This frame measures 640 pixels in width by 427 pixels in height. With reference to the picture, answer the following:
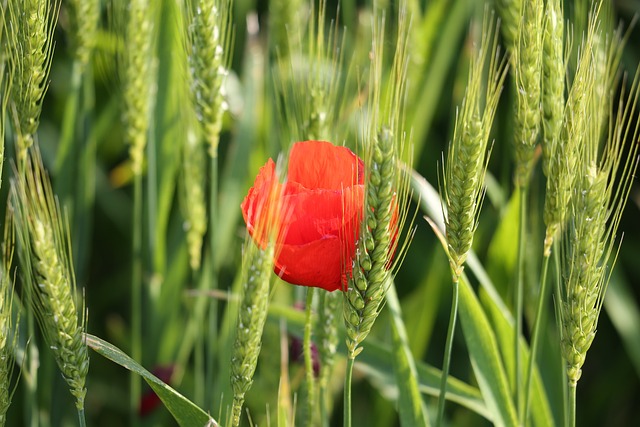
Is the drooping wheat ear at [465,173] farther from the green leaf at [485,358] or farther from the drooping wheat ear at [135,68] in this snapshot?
the drooping wheat ear at [135,68]

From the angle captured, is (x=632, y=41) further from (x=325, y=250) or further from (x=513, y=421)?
(x=325, y=250)

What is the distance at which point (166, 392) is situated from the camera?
73 centimetres

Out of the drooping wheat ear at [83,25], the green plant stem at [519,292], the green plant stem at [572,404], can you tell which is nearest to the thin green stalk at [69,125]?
the drooping wheat ear at [83,25]

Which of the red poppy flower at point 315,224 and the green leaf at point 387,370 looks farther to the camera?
the green leaf at point 387,370

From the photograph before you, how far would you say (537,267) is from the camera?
4.36 feet

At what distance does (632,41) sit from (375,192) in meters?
1.30

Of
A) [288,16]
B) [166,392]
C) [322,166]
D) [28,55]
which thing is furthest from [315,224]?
[288,16]

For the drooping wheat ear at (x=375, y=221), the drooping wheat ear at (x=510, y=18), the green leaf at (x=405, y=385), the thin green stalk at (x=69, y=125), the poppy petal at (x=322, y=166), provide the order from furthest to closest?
1. the thin green stalk at (x=69, y=125)
2. the drooping wheat ear at (x=510, y=18)
3. the green leaf at (x=405, y=385)
4. the poppy petal at (x=322, y=166)
5. the drooping wheat ear at (x=375, y=221)

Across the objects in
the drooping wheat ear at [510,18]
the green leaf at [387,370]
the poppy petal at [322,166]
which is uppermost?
the drooping wheat ear at [510,18]

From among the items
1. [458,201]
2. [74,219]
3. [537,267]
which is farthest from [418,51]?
[458,201]

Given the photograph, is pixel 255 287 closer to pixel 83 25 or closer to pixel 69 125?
pixel 83 25

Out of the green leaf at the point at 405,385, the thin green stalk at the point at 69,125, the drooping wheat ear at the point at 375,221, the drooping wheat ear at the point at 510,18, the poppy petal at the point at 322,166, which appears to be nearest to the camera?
the drooping wheat ear at the point at 375,221

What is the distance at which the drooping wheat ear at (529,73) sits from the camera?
0.76 meters

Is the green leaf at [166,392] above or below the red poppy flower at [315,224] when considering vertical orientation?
below
